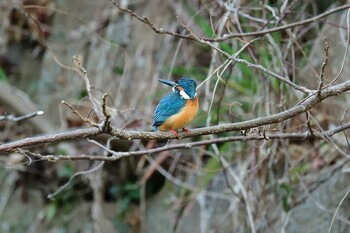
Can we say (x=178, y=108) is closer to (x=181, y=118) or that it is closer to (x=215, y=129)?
(x=181, y=118)

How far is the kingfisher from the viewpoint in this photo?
2.24 meters

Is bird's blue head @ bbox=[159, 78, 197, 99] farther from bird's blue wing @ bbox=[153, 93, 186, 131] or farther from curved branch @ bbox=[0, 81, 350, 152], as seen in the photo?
curved branch @ bbox=[0, 81, 350, 152]

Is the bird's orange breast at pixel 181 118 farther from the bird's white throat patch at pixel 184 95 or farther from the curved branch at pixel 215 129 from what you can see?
the curved branch at pixel 215 129

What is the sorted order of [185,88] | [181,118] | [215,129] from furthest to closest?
[185,88], [181,118], [215,129]

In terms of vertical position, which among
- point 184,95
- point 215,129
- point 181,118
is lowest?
point 215,129

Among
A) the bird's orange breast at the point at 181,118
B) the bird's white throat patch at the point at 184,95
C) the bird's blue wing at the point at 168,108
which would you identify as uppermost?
the bird's white throat patch at the point at 184,95

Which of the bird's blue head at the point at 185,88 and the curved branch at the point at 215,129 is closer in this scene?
the curved branch at the point at 215,129

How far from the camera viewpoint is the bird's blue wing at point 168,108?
2.27 metres

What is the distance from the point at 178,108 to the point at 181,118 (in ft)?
0.20

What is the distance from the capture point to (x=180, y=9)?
14.4ft

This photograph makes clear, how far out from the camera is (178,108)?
228cm

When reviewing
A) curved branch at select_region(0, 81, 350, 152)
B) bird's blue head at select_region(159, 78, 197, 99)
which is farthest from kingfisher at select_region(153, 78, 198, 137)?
curved branch at select_region(0, 81, 350, 152)

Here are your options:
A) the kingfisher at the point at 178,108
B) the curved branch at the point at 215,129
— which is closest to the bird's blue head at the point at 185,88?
the kingfisher at the point at 178,108

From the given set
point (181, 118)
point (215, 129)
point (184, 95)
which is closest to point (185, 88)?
point (184, 95)
